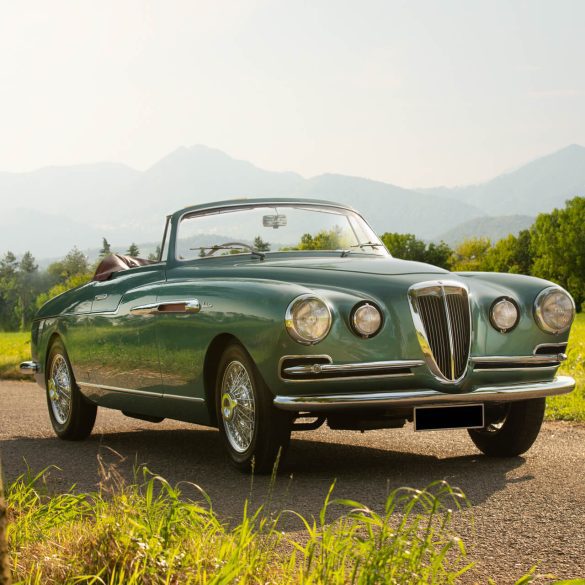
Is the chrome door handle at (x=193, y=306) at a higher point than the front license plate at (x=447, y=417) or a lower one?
higher

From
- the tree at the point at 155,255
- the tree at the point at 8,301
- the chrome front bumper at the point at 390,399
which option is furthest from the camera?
the tree at the point at 8,301

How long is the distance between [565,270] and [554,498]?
9657cm

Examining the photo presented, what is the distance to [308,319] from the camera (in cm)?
605

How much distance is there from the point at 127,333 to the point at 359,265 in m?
2.05

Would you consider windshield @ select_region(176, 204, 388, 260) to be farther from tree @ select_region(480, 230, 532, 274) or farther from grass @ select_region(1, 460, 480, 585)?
tree @ select_region(480, 230, 532, 274)

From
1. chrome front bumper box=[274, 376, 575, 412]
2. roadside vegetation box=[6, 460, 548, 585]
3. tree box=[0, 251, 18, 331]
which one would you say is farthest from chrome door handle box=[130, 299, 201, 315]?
tree box=[0, 251, 18, 331]

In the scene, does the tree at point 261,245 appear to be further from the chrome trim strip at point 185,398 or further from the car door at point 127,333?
the chrome trim strip at point 185,398

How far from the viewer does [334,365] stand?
6.02 metres

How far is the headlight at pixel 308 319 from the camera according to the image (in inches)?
237

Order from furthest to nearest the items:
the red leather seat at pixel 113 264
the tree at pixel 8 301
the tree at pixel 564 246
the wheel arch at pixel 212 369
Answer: the tree at pixel 8 301 → the tree at pixel 564 246 → the red leather seat at pixel 113 264 → the wheel arch at pixel 212 369

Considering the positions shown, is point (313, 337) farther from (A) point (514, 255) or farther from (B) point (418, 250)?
(A) point (514, 255)

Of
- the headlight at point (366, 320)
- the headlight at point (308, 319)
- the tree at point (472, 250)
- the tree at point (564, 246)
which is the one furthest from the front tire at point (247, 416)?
the tree at point (472, 250)

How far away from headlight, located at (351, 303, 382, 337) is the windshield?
5.76ft

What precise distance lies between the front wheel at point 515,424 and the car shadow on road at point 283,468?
0.11 meters
